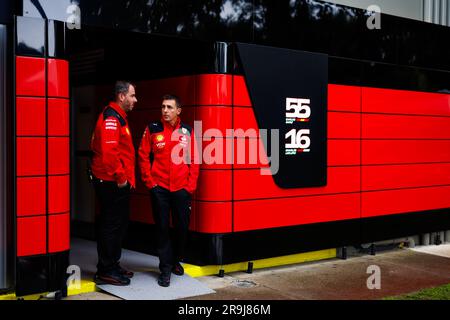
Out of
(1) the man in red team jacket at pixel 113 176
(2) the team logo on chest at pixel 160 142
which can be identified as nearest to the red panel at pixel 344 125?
(2) the team logo on chest at pixel 160 142

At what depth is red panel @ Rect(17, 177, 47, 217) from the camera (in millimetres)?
5664

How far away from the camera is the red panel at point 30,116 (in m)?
5.64

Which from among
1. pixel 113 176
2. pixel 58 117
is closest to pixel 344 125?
pixel 113 176

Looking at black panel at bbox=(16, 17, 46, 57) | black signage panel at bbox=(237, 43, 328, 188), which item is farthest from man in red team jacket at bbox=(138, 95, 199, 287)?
black panel at bbox=(16, 17, 46, 57)

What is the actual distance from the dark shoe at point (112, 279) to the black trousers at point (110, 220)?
0.05 m

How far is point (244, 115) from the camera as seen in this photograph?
7.29 metres

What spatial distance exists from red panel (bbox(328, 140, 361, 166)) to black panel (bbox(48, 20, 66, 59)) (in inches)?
152

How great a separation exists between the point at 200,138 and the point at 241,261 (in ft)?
5.23

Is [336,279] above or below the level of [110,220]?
below

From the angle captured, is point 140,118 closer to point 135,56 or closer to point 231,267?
point 135,56

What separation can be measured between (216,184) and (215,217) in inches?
15.5

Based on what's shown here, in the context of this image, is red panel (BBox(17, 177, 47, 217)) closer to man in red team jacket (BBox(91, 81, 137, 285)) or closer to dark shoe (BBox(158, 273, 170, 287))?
man in red team jacket (BBox(91, 81, 137, 285))

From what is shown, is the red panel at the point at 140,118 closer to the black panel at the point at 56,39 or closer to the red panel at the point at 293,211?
the red panel at the point at 293,211
